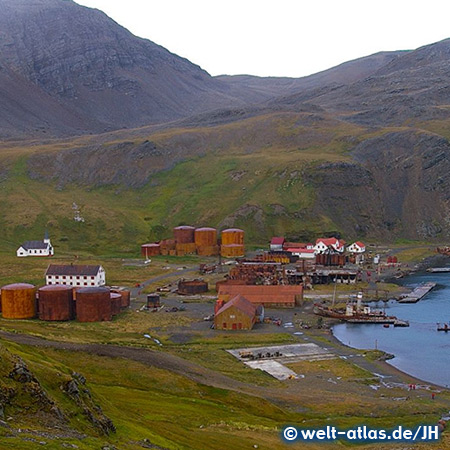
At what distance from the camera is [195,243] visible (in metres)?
167

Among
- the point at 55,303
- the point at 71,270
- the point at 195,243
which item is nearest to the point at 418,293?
the point at 71,270

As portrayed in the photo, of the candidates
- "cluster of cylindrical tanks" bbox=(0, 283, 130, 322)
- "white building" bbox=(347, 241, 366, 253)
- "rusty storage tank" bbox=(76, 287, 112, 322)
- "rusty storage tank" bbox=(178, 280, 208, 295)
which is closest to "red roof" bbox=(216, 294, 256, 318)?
"rusty storage tank" bbox=(76, 287, 112, 322)

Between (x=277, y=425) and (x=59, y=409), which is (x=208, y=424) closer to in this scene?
(x=277, y=425)

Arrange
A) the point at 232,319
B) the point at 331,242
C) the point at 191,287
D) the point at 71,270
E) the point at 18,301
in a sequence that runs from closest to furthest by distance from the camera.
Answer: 1. the point at 232,319
2. the point at 18,301
3. the point at 71,270
4. the point at 191,287
5. the point at 331,242

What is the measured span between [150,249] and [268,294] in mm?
59346

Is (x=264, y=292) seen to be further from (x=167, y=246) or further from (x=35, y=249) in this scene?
(x=35, y=249)

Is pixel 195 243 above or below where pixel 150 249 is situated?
above

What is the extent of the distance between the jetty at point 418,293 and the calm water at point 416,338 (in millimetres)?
1067

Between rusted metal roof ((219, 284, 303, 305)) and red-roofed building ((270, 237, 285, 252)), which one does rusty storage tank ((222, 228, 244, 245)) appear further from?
rusted metal roof ((219, 284, 303, 305))

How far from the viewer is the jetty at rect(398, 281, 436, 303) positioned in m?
115

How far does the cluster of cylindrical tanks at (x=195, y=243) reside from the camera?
165375 millimetres

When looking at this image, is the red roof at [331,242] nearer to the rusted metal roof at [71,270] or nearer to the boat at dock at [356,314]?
the boat at dock at [356,314]

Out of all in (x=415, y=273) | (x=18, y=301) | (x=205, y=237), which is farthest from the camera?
(x=205, y=237)

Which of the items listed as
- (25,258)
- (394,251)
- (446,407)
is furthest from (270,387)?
(394,251)
